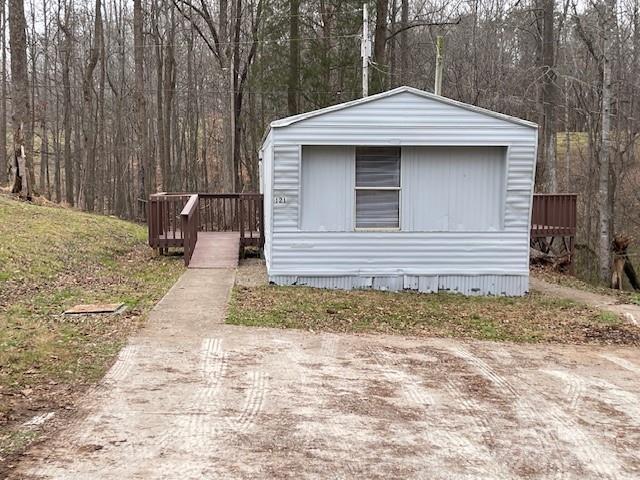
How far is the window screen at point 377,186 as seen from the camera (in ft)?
35.3

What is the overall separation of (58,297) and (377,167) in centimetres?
509

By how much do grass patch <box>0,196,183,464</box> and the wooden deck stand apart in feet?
1.35

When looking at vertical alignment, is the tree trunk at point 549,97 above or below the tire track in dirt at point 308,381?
above

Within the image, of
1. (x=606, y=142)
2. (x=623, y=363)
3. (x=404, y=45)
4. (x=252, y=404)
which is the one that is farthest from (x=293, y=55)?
(x=252, y=404)

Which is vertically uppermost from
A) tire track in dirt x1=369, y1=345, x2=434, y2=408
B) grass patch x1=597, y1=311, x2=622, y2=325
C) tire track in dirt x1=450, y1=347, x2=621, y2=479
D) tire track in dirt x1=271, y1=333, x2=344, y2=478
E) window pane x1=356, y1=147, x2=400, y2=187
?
window pane x1=356, y1=147, x2=400, y2=187

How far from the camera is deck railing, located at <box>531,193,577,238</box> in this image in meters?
14.6

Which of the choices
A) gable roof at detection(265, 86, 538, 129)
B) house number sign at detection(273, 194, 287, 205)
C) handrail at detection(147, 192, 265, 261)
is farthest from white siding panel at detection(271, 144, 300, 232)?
handrail at detection(147, 192, 265, 261)

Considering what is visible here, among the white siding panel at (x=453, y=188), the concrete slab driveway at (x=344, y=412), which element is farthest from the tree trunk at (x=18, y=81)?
the concrete slab driveway at (x=344, y=412)

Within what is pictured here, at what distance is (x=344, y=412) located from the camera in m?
4.89

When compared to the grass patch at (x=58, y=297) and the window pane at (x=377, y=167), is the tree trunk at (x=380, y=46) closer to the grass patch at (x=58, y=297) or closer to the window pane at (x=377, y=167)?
the grass patch at (x=58, y=297)

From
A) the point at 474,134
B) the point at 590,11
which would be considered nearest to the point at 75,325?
the point at 474,134

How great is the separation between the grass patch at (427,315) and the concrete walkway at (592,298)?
43cm

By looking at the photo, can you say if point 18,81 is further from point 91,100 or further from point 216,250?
point 216,250

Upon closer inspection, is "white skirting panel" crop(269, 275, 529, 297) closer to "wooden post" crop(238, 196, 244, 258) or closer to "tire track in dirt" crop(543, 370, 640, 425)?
"wooden post" crop(238, 196, 244, 258)
